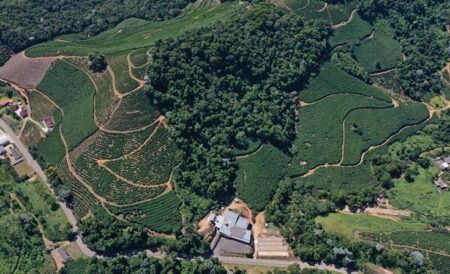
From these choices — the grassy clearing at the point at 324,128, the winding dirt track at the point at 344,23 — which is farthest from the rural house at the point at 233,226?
the winding dirt track at the point at 344,23

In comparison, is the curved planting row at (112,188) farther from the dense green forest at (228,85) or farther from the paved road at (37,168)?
the dense green forest at (228,85)

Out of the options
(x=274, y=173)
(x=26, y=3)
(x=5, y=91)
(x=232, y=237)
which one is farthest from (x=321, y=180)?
(x=26, y=3)

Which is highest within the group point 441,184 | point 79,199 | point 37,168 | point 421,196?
Result: point 37,168

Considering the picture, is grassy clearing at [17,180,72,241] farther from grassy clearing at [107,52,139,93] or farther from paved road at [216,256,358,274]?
paved road at [216,256,358,274]

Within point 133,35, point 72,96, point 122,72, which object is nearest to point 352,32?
point 133,35

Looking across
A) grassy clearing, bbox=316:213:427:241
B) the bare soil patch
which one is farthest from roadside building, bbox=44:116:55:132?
grassy clearing, bbox=316:213:427:241

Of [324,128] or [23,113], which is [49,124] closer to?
[23,113]
